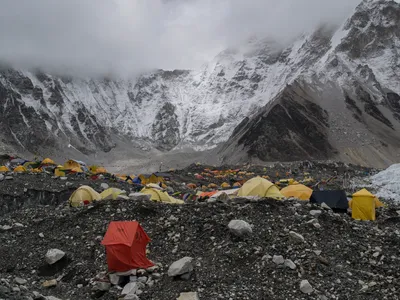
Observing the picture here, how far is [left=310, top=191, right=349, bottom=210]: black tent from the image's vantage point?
1945cm

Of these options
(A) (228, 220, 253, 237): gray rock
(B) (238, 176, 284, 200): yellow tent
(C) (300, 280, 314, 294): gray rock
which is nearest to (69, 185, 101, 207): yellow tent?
(B) (238, 176, 284, 200): yellow tent

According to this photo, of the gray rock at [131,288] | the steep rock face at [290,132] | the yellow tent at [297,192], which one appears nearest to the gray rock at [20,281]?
the gray rock at [131,288]

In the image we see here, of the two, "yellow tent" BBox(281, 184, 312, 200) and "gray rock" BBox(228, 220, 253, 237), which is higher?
"gray rock" BBox(228, 220, 253, 237)

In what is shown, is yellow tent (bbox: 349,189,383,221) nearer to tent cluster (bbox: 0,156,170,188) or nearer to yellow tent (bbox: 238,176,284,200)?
yellow tent (bbox: 238,176,284,200)

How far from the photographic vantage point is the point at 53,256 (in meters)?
12.1

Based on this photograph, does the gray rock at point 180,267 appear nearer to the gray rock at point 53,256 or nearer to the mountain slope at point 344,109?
the gray rock at point 53,256

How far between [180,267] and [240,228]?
99.2 inches

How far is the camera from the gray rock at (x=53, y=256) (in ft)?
39.6

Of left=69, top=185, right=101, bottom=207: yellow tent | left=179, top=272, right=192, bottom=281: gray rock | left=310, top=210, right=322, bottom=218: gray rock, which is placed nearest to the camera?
left=179, top=272, right=192, bottom=281: gray rock

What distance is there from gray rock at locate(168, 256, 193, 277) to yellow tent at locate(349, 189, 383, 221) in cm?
1021

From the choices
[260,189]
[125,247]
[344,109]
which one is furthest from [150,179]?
[344,109]

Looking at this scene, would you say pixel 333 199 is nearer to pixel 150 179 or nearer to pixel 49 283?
pixel 49 283

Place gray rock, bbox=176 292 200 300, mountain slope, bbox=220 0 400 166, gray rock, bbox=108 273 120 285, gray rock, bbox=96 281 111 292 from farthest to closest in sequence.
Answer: mountain slope, bbox=220 0 400 166, gray rock, bbox=108 273 120 285, gray rock, bbox=96 281 111 292, gray rock, bbox=176 292 200 300

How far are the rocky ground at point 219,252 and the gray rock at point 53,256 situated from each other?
15 cm
